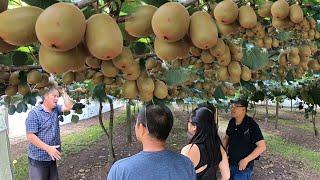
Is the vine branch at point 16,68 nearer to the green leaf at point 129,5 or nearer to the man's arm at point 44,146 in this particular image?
the green leaf at point 129,5

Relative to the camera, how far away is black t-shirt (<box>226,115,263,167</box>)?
398 cm

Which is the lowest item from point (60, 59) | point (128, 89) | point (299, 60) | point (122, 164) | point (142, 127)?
point (122, 164)

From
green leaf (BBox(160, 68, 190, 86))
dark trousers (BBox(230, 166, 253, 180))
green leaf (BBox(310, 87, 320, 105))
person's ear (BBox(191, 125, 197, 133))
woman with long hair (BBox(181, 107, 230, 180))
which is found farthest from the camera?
green leaf (BBox(310, 87, 320, 105))

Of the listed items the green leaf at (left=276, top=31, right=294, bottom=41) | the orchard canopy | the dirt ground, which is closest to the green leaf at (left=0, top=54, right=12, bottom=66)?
the orchard canopy

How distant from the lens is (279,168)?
748 centimetres

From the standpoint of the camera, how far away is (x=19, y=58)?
1.57 m

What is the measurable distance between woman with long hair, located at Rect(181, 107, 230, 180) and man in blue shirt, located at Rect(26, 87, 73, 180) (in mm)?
1627

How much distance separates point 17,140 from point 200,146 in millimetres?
8843

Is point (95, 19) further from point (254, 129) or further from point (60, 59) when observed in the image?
point (254, 129)

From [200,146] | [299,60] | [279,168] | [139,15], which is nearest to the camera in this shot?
[139,15]

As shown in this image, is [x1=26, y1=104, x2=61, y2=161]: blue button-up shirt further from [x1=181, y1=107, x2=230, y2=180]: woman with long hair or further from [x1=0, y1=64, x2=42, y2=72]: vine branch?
[x1=0, y1=64, x2=42, y2=72]: vine branch

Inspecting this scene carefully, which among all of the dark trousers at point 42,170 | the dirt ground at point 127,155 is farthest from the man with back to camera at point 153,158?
the dirt ground at point 127,155

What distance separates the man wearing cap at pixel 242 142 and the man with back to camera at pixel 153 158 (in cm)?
215

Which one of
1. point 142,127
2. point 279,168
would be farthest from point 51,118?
point 279,168
